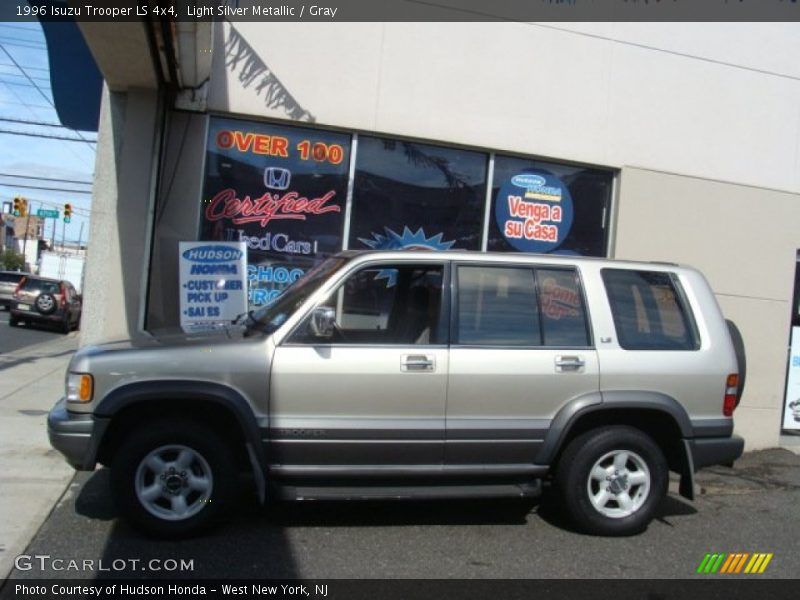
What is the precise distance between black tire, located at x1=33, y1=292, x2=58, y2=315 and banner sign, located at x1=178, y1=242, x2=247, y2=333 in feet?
57.3

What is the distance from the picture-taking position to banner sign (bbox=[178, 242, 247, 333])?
7547 millimetres

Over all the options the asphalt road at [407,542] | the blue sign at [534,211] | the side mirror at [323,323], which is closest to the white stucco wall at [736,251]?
the blue sign at [534,211]

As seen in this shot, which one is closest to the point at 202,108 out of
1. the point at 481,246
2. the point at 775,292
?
the point at 481,246

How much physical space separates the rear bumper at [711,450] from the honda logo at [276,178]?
16.4 ft

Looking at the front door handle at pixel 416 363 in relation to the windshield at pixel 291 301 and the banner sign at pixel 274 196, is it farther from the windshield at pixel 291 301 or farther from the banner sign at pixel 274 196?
the banner sign at pixel 274 196

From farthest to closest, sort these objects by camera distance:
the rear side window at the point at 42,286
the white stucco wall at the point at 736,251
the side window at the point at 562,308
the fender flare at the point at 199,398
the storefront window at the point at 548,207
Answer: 1. the rear side window at the point at 42,286
2. the white stucco wall at the point at 736,251
3. the storefront window at the point at 548,207
4. the side window at the point at 562,308
5. the fender flare at the point at 199,398

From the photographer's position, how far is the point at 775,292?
9.38m

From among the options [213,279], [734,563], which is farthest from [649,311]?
[213,279]

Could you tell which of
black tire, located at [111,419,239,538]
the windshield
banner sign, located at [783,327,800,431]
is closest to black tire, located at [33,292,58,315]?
the windshield

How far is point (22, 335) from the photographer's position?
2061 cm

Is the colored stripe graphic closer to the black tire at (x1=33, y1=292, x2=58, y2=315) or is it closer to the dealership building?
the dealership building

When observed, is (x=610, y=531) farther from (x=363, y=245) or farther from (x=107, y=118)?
(x=107, y=118)

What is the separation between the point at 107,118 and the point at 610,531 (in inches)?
253

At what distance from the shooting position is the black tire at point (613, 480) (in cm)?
520
